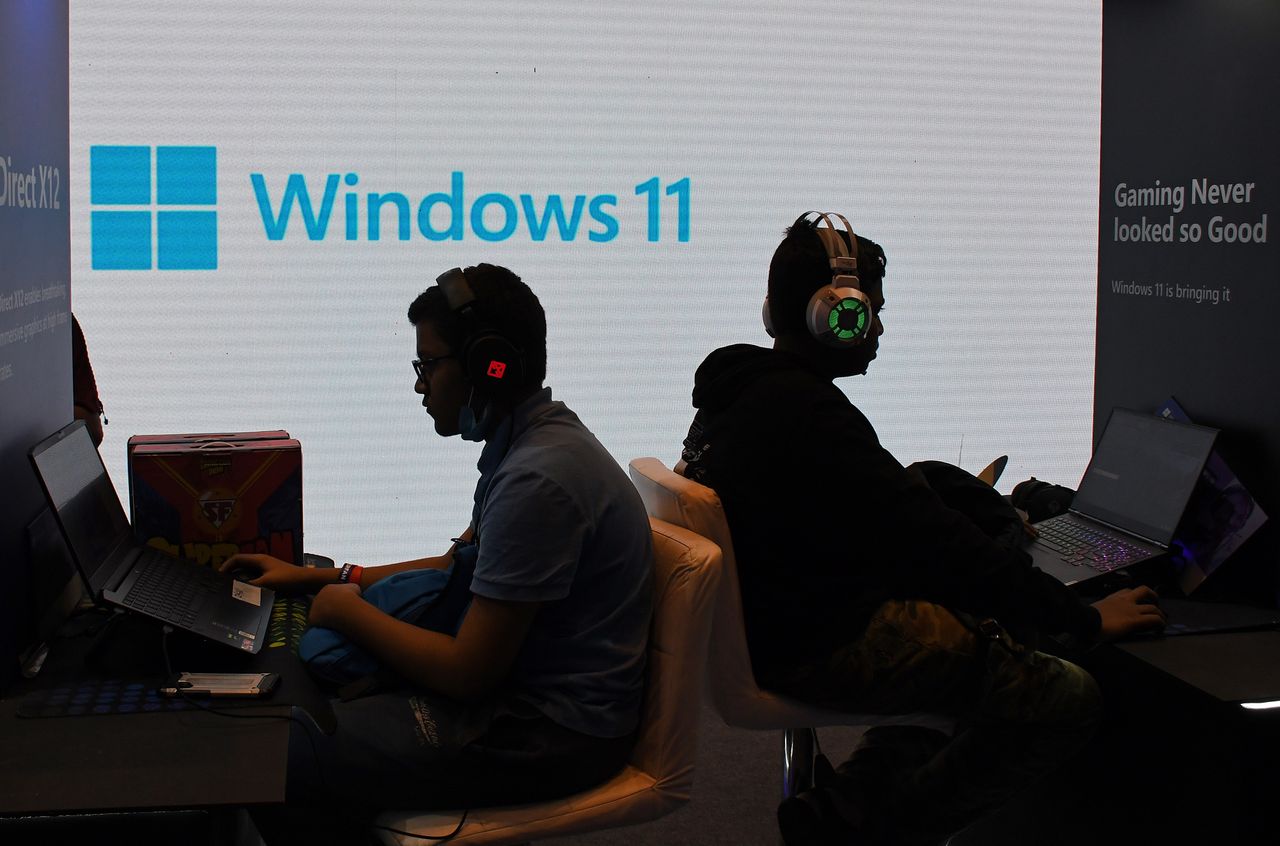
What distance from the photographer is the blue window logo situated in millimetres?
3482

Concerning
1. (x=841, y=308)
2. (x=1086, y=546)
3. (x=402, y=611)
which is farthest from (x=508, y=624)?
(x=1086, y=546)

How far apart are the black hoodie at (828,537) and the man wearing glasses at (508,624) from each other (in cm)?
27

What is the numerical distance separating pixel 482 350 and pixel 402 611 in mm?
413

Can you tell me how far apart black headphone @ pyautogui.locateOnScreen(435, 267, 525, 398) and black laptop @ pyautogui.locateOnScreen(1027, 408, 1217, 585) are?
116 cm

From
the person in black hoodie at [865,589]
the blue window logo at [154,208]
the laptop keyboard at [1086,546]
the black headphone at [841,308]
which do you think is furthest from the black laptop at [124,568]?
the blue window logo at [154,208]

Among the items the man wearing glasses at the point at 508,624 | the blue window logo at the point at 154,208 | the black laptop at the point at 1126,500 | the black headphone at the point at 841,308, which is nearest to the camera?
the man wearing glasses at the point at 508,624

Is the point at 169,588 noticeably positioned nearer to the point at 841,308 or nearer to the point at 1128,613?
the point at 841,308

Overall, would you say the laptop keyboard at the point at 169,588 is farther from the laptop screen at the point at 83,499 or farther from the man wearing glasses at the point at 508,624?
the man wearing glasses at the point at 508,624

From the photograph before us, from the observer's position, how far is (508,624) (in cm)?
166

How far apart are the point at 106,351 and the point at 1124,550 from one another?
281 centimetres

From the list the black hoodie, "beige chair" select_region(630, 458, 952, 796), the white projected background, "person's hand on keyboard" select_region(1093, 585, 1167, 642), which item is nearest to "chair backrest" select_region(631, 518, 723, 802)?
"beige chair" select_region(630, 458, 952, 796)

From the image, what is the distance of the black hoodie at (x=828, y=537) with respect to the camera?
1.95 m

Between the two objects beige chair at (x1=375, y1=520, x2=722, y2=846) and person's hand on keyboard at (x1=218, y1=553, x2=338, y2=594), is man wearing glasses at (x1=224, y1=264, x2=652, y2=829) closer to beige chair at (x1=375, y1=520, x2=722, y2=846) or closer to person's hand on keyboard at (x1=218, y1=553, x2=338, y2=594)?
beige chair at (x1=375, y1=520, x2=722, y2=846)

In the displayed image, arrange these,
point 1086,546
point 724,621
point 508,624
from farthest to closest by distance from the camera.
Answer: point 1086,546 < point 724,621 < point 508,624
